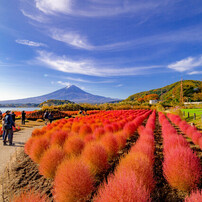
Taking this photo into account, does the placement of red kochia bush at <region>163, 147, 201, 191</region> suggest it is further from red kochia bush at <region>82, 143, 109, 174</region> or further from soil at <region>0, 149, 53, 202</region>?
soil at <region>0, 149, 53, 202</region>

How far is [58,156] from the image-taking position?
3.41 metres

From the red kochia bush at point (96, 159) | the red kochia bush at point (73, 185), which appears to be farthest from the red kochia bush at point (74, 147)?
the red kochia bush at point (73, 185)

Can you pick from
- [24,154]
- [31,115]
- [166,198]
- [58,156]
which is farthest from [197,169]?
[31,115]

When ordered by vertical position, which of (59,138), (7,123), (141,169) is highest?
(7,123)

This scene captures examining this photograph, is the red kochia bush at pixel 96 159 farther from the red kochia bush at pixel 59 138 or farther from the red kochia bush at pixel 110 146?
the red kochia bush at pixel 59 138

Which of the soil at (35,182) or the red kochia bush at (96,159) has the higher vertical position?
the red kochia bush at (96,159)

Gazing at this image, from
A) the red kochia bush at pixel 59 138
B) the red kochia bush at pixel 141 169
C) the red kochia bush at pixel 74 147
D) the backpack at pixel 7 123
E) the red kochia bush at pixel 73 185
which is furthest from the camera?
the backpack at pixel 7 123

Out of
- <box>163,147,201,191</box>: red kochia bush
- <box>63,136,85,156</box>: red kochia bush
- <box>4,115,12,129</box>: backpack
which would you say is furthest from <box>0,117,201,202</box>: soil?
<box>4,115,12,129</box>: backpack

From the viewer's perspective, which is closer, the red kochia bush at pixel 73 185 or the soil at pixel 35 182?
the red kochia bush at pixel 73 185

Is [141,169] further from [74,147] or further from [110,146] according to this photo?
[74,147]

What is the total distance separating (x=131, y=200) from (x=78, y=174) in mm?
1041

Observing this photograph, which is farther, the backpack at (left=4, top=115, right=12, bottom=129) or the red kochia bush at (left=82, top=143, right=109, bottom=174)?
the backpack at (left=4, top=115, right=12, bottom=129)

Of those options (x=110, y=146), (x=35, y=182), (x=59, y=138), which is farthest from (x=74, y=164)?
(x=59, y=138)

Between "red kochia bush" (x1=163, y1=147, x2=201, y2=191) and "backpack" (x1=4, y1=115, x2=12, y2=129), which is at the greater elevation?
"backpack" (x1=4, y1=115, x2=12, y2=129)
